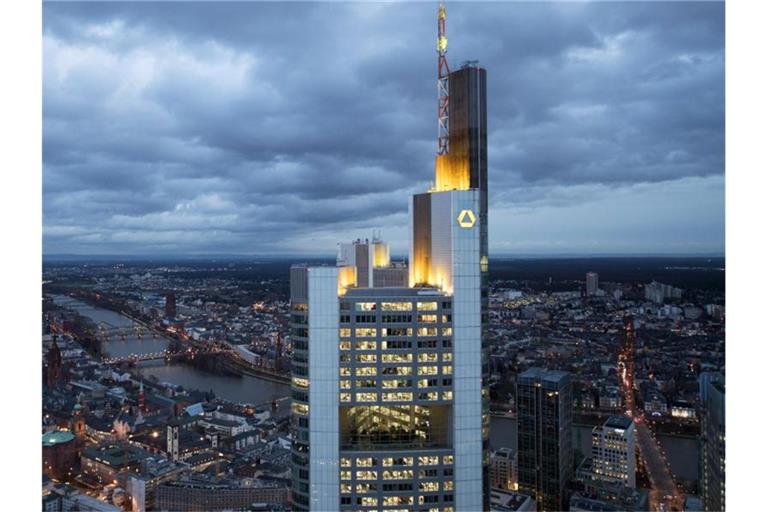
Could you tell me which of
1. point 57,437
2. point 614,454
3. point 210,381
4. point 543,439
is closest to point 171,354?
point 210,381

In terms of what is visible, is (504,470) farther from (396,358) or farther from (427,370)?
(396,358)

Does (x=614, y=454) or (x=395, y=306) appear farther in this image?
(x=614, y=454)

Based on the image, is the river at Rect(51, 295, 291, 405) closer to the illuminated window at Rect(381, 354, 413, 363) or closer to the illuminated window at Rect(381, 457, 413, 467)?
the illuminated window at Rect(381, 457, 413, 467)

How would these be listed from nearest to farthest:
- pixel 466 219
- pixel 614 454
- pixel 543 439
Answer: pixel 466 219, pixel 543 439, pixel 614 454

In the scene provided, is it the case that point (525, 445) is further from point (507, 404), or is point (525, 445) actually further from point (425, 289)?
point (425, 289)

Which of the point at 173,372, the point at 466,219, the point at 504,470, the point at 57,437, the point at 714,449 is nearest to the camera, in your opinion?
the point at 466,219

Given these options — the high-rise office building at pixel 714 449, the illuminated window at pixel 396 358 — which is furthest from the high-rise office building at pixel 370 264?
the high-rise office building at pixel 714 449
